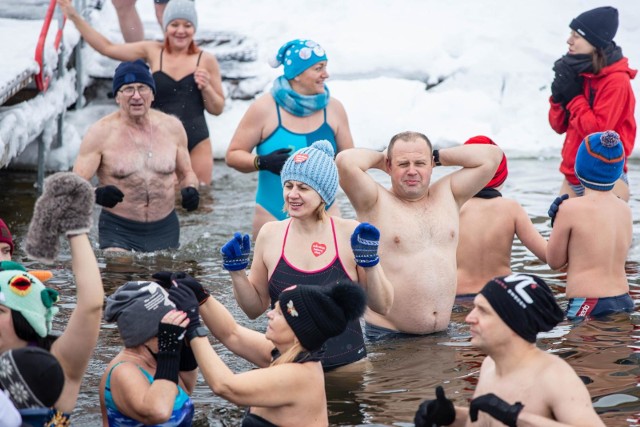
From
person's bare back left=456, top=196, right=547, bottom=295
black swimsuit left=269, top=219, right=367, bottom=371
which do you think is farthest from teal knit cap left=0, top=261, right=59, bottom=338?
person's bare back left=456, top=196, right=547, bottom=295

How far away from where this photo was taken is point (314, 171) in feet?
18.1

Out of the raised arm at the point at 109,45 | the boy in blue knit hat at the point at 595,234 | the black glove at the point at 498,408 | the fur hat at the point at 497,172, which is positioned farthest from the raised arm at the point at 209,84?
the black glove at the point at 498,408

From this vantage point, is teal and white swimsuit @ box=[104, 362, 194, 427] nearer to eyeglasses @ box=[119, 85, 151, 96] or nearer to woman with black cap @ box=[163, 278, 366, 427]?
woman with black cap @ box=[163, 278, 366, 427]

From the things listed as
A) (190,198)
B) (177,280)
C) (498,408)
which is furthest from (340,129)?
(498,408)

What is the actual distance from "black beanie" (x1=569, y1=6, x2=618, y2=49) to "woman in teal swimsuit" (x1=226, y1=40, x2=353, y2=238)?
2259mm

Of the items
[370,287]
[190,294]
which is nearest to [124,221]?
[370,287]

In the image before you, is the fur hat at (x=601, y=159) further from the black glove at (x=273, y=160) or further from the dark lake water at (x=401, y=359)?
the black glove at (x=273, y=160)

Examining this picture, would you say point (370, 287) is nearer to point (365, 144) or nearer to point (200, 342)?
point (200, 342)

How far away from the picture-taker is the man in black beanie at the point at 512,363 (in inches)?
151

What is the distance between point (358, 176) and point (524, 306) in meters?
2.40

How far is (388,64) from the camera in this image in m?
15.4

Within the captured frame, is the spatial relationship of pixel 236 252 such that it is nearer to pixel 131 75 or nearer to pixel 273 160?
pixel 273 160

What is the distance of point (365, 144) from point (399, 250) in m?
7.62

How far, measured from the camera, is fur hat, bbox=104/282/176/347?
4309mm
